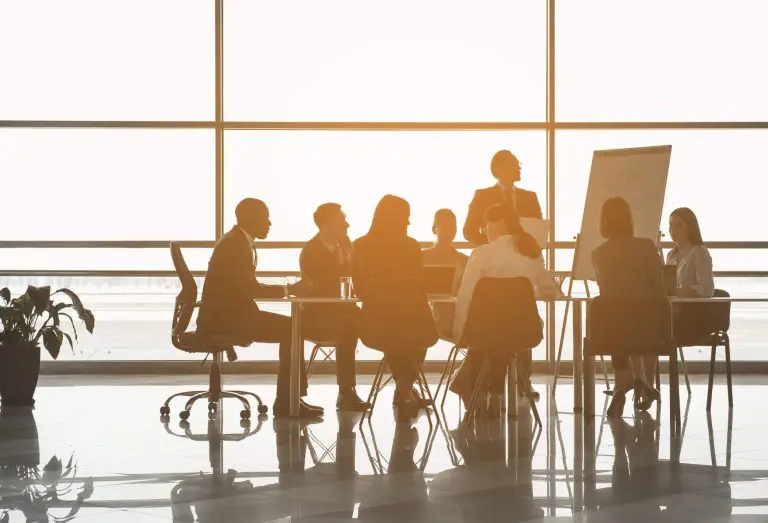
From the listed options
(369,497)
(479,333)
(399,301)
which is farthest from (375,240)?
(369,497)

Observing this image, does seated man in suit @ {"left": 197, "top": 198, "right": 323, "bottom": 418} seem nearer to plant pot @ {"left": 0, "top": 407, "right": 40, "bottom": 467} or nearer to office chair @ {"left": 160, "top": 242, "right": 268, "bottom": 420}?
office chair @ {"left": 160, "top": 242, "right": 268, "bottom": 420}

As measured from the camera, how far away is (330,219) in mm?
6879

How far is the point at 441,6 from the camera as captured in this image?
9.34 meters

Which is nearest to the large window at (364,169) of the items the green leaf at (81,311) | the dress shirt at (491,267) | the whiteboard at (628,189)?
the whiteboard at (628,189)

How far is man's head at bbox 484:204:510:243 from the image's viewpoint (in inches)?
234

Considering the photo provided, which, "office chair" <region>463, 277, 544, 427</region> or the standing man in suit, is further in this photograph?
the standing man in suit

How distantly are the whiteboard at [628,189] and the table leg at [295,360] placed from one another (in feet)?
6.38

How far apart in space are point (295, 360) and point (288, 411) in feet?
1.35

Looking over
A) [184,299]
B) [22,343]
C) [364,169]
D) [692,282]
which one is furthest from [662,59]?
[22,343]

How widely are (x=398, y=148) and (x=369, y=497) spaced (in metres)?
5.54

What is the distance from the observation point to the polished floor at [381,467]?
12.7ft

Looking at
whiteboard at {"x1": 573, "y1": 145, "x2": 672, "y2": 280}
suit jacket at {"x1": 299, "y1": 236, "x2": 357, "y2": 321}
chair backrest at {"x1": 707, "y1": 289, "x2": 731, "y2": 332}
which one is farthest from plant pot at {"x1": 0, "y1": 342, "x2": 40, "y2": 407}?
chair backrest at {"x1": 707, "y1": 289, "x2": 731, "y2": 332}

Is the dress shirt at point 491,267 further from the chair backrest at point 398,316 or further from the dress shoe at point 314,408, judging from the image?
the dress shoe at point 314,408

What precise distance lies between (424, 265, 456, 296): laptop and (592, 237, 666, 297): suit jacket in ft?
3.14
